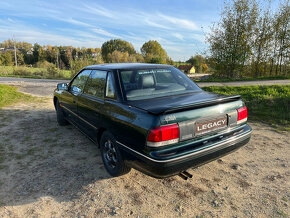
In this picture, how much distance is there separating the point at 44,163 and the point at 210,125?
2.75 metres

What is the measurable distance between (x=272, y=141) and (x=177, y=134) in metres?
3.08

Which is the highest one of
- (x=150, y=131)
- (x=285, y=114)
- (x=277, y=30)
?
(x=277, y=30)

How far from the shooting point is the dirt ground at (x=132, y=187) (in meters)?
2.34

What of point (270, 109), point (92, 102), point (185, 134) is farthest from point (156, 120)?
point (270, 109)

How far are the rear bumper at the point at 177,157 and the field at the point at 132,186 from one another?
46 cm

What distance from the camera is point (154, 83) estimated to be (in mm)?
3135

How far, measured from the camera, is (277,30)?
61.2ft

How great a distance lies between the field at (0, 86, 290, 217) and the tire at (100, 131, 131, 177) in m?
0.14

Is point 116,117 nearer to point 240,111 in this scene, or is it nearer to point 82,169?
point 82,169

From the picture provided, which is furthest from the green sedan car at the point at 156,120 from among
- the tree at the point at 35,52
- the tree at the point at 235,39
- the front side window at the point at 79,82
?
the tree at the point at 35,52

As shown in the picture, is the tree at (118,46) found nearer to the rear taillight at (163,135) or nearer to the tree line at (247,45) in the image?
the tree line at (247,45)

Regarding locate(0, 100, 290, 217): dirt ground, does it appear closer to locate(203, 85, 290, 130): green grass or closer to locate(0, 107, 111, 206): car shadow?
locate(0, 107, 111, 206): car shadow

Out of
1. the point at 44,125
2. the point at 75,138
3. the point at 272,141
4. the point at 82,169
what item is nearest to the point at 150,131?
the point at 82,169

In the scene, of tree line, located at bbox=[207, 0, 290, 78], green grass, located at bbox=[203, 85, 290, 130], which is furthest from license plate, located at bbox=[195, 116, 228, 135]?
tree line, located at bbox=[207, 0, 290, 78]
